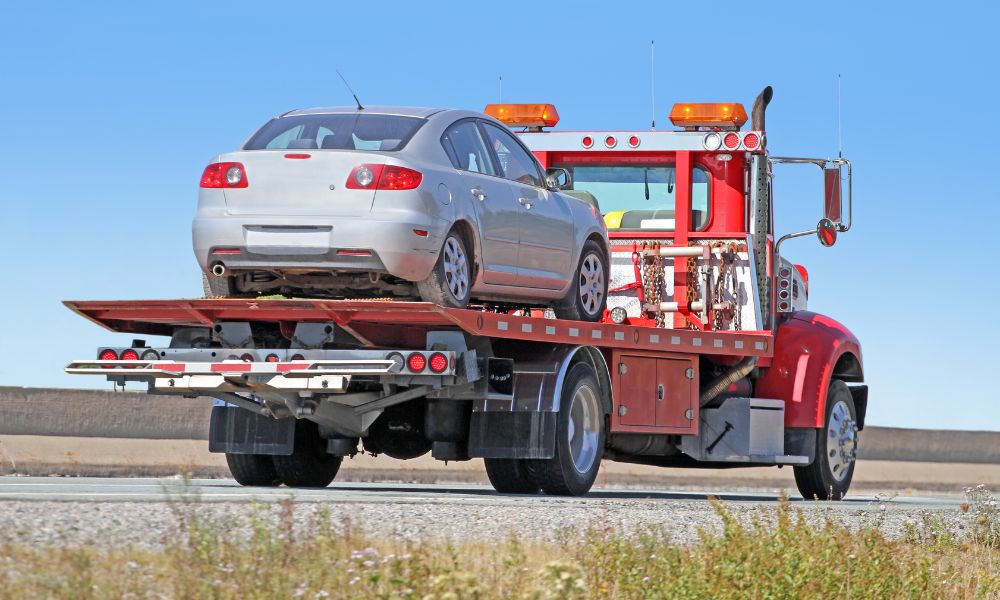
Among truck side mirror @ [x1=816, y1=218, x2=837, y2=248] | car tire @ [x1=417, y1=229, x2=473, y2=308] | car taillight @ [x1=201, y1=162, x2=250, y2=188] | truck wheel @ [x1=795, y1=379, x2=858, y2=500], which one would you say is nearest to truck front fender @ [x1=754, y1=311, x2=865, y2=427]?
truck wheel @ [x1=795, y1=379, x2=858, y2=500]

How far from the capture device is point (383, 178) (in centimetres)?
1149

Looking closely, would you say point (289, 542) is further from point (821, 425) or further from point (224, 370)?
point (821, 425)

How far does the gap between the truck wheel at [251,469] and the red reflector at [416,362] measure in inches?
128

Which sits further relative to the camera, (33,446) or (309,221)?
(33,446)

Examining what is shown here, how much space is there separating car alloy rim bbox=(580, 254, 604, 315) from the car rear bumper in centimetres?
256

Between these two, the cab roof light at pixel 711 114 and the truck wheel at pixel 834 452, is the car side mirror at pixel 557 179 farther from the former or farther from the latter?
the truck wheel at pixel 834 452

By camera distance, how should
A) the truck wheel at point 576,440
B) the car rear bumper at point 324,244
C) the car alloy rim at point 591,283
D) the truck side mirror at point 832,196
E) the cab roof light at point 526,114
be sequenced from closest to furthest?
the car rear bumper at point 324,244 < the truck wheel at point 576,440 < the car alloy rim at point 591,283 < the truck side mirror at point 832,196 < the cab roof light at point 526,114

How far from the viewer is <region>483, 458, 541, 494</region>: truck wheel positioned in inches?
519

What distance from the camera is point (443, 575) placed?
6.50 m

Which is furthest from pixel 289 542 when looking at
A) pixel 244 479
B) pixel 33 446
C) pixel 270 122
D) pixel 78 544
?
pixel 33 446

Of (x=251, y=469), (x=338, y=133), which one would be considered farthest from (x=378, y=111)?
(x=251, y=469)

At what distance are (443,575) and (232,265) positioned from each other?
5.64 meters

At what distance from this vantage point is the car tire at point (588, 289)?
45.3ft

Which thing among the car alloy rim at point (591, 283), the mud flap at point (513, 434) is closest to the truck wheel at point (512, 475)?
the mud flap at point (513, 434)
